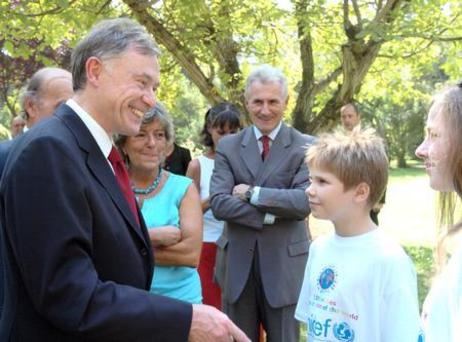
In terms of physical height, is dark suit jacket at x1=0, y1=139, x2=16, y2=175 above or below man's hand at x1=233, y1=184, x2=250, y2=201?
above

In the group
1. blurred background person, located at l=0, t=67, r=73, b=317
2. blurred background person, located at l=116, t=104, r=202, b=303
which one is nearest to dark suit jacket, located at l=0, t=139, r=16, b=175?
blurred background person, located at l=0, t=67, r=73, b=317

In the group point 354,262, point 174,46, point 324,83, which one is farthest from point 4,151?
point 324,83

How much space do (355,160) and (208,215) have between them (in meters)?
2.04

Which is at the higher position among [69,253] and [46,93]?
[46,93]

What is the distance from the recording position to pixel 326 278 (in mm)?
2889

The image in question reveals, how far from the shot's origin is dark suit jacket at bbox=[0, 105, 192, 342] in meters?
1.74

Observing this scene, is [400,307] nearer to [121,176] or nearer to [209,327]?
[209,327]

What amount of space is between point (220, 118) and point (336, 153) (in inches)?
81.0

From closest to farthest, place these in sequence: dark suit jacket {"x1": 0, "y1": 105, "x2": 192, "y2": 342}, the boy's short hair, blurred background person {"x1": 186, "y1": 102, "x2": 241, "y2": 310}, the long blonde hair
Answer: dark suit jacket {"x1": 0, "y1": 105, "x2": 192, "y2": 342}
the long blonde hair
the boy's short hair
blurred background person {"x1": 186, "y1": 102, "x2": 241, "y2": 310}

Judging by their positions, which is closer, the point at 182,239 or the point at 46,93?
the point at 182,239

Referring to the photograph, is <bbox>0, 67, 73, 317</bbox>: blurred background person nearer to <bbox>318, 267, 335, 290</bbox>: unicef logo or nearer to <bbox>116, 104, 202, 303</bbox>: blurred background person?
<bbox>116, 104, 202, 303</bbox>: blurred background person

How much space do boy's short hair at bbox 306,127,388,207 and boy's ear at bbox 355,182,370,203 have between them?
0.06 feet

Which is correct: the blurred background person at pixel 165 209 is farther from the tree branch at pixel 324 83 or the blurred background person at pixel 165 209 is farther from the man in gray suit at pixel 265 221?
the tree branch at pixel 324 83

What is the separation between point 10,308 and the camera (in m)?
1.88
